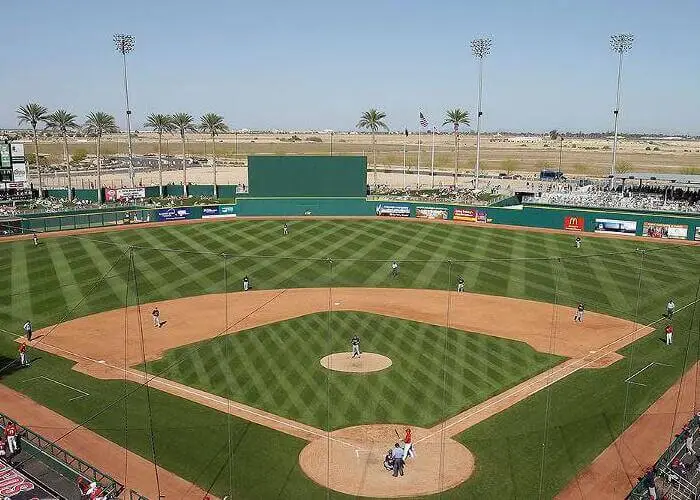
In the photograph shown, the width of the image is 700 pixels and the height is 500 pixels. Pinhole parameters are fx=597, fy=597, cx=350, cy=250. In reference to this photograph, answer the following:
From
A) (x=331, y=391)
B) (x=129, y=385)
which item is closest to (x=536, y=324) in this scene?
(x=331, y=391)

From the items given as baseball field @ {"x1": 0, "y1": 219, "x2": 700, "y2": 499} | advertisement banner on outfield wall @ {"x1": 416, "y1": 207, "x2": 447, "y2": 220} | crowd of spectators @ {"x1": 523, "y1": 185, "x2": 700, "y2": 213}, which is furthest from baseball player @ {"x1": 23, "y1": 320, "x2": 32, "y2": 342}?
crowd of spectators @ {"x1": 523, "y1": 185, "x2": 700, "y2": 213}

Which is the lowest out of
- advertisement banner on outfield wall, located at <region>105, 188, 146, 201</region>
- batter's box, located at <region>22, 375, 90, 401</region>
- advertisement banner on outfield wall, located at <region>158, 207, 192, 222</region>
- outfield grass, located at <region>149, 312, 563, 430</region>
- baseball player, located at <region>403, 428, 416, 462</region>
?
batter's box, located at <region>22, 375, 90, 401</region>

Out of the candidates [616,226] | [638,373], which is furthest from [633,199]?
[638,373]

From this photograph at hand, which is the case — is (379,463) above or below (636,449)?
above

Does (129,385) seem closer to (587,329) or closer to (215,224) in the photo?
(587,329)

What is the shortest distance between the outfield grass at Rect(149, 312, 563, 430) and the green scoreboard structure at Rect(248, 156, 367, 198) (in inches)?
1354

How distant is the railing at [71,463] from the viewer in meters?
15.3

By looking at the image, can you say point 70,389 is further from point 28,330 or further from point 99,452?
point 28,330

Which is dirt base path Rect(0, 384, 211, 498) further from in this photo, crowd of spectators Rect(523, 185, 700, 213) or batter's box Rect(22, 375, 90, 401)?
crowd of spectators Rect(523, 185, 700, 213)

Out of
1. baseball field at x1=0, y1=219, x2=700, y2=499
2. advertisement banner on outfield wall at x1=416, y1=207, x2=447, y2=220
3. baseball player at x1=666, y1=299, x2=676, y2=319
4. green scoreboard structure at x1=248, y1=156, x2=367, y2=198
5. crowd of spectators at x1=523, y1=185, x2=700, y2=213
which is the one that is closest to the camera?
baseball field at x1=0, y1=219, x2=700, y2=499

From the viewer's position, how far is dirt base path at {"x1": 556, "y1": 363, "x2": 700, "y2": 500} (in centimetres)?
1673

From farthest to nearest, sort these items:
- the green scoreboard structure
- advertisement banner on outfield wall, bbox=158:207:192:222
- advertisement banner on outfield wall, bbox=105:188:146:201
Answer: advertisement banner on outfield wall, bbox=105:188:146:201 → the green scoreboard structure → advertisement banner on outfield wall, bbox=158:207:192:222

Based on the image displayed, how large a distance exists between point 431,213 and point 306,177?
45.5ft

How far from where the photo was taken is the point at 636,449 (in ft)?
62.5
